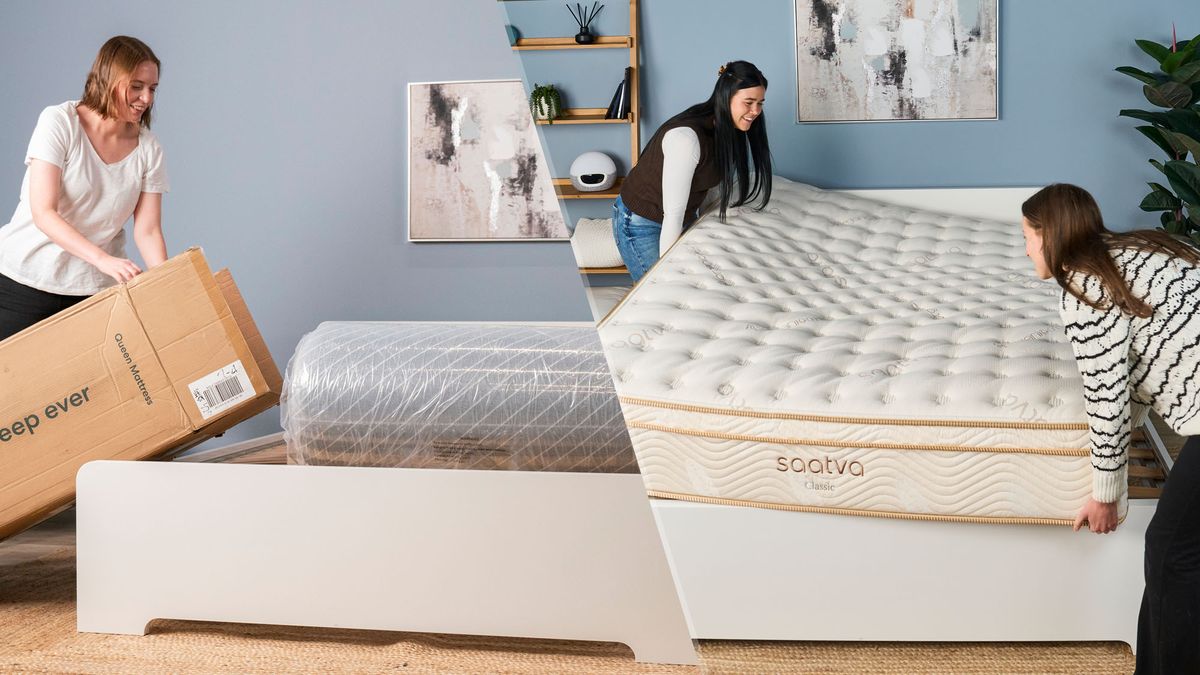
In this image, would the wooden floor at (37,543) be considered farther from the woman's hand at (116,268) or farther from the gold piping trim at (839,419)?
the gold piping trim at (839,419)

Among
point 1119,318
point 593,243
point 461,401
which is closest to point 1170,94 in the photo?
point 1119,318

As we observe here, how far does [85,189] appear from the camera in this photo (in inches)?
39.8

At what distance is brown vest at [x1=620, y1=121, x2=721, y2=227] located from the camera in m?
0.48

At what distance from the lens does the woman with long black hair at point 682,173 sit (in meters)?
0.48

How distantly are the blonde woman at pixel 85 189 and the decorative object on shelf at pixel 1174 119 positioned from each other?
0.90m

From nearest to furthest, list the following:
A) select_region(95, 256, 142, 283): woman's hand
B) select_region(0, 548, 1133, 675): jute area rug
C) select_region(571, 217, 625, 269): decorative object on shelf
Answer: select_region(571, 217, 625, 269): decorative object on shelf < select_region(0, 548, 1133, 675): jute area rug < select_region(95, 256, 142, 283): woman's hand

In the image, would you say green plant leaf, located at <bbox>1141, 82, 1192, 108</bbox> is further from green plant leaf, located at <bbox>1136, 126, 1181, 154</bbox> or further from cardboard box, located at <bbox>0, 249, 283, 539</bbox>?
cardboard box, located at <bbox>0, 249, 283, 539</bbox>

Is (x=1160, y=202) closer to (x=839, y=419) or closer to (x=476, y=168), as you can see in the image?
(x=839, y=419)

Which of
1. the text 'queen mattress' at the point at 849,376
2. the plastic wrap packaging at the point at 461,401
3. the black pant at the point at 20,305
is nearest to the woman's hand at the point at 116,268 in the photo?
the black pant at the point at 20,305

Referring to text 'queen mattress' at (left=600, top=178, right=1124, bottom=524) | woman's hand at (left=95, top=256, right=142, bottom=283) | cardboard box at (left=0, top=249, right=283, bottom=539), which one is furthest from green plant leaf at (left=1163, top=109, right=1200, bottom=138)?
woman's hand at (left=95, top=256, right=142, bottom=283)

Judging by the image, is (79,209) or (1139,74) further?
(79,209)

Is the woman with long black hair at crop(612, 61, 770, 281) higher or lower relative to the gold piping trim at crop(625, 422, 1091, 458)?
higher

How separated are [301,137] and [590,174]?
61cm

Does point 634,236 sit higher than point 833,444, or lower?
higher
